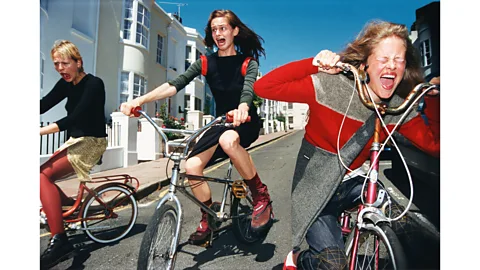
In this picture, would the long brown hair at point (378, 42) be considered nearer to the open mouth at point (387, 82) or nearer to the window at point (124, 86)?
the open mouth at point (387, 82)

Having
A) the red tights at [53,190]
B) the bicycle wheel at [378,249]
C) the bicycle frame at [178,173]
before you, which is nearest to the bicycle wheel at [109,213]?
the red tights at [53,190]

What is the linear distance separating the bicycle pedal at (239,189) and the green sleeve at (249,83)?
1.43ft

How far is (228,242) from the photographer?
5.21ft

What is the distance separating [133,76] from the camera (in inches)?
55.4

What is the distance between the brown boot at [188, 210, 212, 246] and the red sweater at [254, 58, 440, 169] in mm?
719

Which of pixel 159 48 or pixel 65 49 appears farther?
pixel 159 48

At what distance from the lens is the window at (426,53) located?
1.24 metres

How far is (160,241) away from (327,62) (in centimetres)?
102

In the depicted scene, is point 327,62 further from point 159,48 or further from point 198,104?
point 159,48

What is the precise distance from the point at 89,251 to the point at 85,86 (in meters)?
0.73

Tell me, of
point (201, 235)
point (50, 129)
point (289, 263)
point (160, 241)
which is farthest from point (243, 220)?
point (50, 129)
